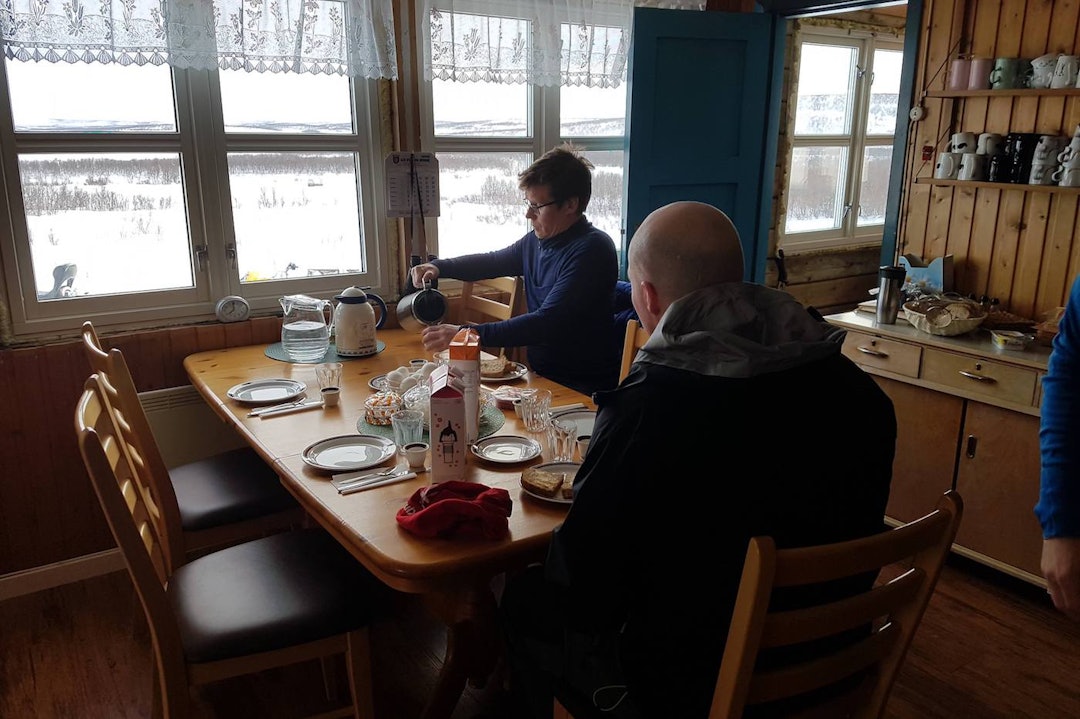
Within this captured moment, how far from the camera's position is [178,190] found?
2.70 m

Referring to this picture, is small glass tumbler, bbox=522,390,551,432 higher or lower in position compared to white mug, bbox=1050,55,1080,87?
lower

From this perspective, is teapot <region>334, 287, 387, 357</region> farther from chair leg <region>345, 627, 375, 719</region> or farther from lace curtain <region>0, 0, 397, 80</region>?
chair leg <region>345, 627, 375, 719</region>

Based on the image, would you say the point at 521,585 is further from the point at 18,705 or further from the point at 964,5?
the point at 964,5

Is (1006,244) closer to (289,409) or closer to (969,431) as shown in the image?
(969,431)

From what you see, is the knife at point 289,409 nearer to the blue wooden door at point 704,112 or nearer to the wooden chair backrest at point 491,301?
the wooden chair backrest at point 491,301

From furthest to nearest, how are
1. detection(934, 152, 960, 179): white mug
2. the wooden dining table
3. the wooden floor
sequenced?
detection(934, 152, 960, 179): white mug, the wooden floor, the wooden dining table

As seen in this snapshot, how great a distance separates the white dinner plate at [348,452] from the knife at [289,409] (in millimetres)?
266

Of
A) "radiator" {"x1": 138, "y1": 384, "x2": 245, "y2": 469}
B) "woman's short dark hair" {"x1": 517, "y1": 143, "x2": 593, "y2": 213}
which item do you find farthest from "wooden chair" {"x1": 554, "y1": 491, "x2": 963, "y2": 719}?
"radiator" {"x1": 138, "y1": 384, "x2": 245, "y2": 469}

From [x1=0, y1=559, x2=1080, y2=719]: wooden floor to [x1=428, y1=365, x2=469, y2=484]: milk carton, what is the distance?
1.63 feet

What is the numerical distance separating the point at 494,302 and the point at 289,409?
1.06 m

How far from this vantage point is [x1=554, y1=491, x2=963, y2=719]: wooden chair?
1014mm

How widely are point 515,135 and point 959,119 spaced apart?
1699 millimetres

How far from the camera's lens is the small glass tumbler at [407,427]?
1.76 metres

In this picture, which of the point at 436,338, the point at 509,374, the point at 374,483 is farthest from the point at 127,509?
the point at 509,374
